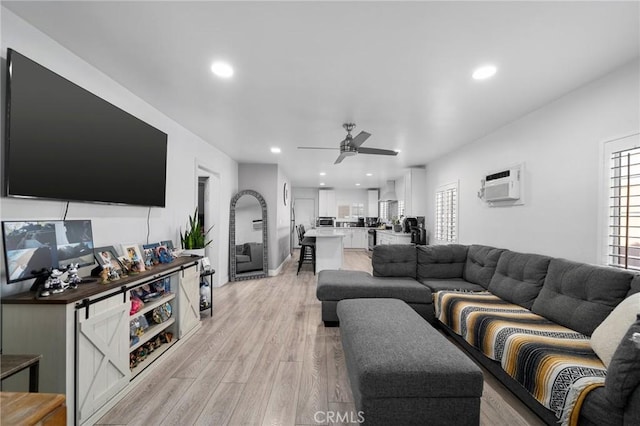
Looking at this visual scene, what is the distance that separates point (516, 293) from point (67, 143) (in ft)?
12.9

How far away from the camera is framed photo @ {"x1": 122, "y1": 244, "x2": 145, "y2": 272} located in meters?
2.26

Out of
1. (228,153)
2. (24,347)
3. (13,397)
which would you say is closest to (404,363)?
(13,397)

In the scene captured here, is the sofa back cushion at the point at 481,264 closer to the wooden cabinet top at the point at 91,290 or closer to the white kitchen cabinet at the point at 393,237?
the white kitchen cabinet at the point at 393,237

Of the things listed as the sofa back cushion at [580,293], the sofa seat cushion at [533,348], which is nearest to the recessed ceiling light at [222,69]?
the sofa seat cushion at [533,348]

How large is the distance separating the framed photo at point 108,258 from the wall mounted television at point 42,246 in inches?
2.8

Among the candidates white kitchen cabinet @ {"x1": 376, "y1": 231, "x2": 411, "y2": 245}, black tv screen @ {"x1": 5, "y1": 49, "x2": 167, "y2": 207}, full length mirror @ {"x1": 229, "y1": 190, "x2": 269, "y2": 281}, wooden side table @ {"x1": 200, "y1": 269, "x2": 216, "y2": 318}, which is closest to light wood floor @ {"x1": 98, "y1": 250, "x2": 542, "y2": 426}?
wooden side table @ {"x1": 200, "y1": 269, "x2": 216, "y2": 318}

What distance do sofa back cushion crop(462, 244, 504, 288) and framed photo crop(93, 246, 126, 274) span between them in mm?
3653

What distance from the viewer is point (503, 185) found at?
3.29 m

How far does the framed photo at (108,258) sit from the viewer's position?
79.1 inches

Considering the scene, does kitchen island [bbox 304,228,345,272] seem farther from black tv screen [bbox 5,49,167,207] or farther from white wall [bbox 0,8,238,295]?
black tv screen [bbox 5,49,167,207]

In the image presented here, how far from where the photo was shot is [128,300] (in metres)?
1.97

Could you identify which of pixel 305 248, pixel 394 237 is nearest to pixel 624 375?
pixel 394 237

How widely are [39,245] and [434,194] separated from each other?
5.65m

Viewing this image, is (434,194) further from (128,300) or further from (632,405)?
(128,300)
